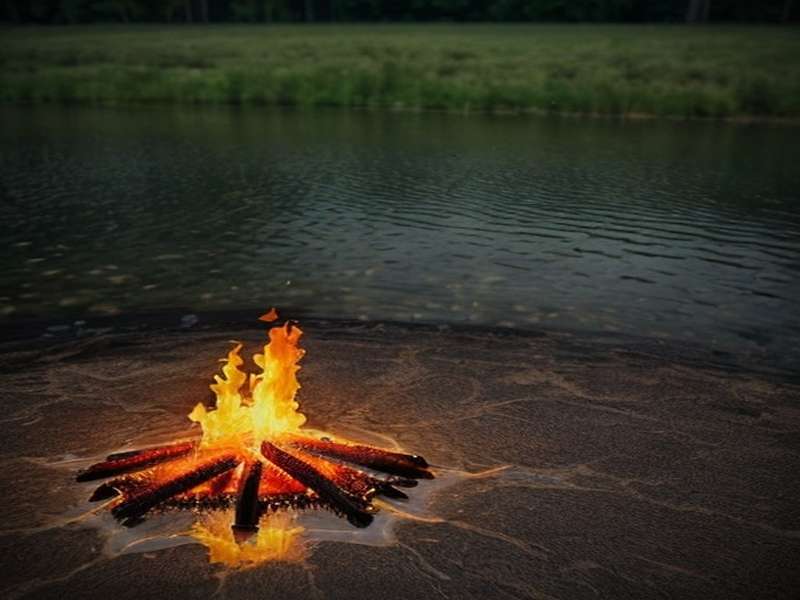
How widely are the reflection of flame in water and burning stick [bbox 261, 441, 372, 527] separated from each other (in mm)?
276

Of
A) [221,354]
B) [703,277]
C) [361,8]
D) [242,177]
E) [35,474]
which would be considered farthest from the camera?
[361,8]

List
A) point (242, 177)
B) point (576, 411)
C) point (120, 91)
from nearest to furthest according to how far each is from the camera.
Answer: point (576, 411)
point (242, 177)
point (120, 91)

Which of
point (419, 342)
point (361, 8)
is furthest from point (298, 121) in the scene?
point (361, 8)

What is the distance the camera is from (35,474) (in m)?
5.63

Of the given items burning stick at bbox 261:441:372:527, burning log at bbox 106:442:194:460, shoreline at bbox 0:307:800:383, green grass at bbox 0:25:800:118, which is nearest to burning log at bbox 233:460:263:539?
burning stick at bbox 261:441:372:527

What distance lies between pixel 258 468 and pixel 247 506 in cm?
37

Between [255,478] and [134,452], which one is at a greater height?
[255,478]

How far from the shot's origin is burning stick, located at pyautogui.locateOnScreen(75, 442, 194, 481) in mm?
5492

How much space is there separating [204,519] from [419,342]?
4289 mm

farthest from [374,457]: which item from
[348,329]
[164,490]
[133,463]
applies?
[348,329]

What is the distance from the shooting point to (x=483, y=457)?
6074mm

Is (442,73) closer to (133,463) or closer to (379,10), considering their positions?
(133,463)

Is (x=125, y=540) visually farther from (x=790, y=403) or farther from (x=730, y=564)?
(x=790, y=403)

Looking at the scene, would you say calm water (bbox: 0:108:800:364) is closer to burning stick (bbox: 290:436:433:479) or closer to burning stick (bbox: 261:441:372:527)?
burning stick (bbox: 290:436:433:479)
